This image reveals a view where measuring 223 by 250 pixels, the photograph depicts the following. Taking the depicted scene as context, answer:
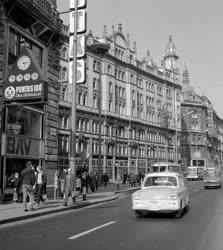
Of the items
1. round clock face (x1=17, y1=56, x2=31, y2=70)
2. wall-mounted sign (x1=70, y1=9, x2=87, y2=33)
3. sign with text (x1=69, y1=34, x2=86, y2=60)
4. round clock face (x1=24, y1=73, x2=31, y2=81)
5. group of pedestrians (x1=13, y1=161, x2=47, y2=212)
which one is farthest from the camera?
wall-mounted sign (x1=70, y1=9, x2=87, y2=33)

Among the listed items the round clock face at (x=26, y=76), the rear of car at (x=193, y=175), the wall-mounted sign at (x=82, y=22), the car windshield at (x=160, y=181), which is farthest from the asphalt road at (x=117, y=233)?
the rear of car at (x=193, y=175)

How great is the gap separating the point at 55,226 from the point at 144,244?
4.25 m

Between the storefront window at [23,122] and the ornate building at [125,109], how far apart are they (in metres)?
32.8

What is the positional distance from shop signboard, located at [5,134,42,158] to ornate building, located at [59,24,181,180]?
33.0 metres

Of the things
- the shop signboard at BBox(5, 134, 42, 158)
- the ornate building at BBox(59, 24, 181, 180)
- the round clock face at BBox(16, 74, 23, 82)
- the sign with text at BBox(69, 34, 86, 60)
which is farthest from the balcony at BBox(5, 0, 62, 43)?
the ornate building at BBox(59, 24, 181, 180)

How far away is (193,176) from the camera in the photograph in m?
76.6

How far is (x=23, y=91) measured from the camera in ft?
63.1

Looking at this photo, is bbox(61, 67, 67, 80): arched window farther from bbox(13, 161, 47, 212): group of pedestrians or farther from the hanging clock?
the hanging clock

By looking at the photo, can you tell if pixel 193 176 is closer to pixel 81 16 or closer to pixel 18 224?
pixel 81 16

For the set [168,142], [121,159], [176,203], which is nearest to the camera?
[176,203]

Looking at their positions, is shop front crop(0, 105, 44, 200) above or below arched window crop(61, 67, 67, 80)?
below

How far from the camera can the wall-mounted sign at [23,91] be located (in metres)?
19.0

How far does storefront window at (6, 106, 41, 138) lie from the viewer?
21.0 m

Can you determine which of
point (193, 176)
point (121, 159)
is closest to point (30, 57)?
point (121, 159)
